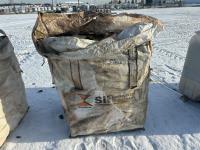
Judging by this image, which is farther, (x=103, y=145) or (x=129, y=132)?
(x=129, y=132)

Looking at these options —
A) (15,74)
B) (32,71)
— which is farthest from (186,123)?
(32,71)

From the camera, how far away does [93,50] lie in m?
2.66

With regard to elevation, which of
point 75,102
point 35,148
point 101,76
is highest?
point 101,76

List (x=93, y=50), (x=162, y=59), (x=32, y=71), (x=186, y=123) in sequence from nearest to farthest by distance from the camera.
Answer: (x=93, y=50)
(x=186, y=123)
(x=32, y=71)
(x=162, y=59)

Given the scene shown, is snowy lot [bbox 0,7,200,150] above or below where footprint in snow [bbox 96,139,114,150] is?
above

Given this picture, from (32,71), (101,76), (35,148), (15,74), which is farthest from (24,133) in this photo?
(32,71)

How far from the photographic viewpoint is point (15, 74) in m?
3.30

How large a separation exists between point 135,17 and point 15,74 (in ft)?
4.45

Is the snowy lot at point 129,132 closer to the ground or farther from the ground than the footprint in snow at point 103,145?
farther from the ground

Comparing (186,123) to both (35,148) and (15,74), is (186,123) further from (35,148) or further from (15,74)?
(15,74)

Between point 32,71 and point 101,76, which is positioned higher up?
point 101,76

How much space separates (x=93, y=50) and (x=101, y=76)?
0.87 feet

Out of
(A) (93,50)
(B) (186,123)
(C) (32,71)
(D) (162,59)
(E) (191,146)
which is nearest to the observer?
(A) (93,50)

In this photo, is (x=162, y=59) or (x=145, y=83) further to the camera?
(x=162, y=59)
